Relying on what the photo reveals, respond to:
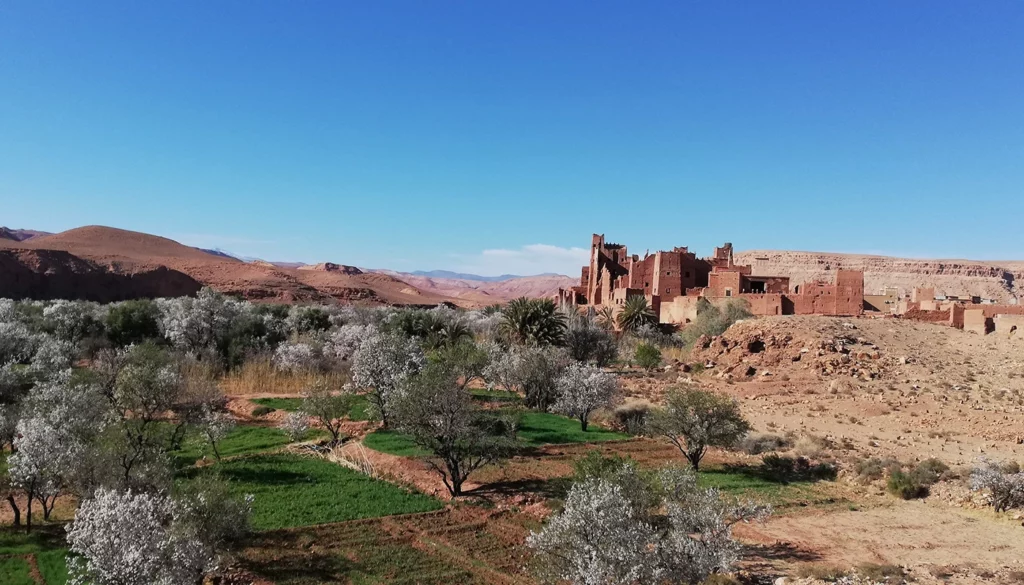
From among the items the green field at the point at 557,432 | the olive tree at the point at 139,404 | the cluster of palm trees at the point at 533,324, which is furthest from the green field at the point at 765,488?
the cluster of palm trees at the point at 533,324

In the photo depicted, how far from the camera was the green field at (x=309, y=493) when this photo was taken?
14.1 metres

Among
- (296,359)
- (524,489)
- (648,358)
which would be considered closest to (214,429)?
(524,489)

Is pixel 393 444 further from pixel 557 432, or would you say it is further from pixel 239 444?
pixel 557 432

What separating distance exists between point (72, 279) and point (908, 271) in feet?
415

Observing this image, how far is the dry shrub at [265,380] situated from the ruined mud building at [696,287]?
23.6 metres

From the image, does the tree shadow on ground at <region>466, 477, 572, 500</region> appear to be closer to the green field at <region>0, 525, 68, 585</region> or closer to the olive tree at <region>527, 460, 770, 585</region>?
the olive tree at <region>527, 460, 770, 585</region>

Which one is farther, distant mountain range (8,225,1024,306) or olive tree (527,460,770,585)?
distant mountain range (8,225,1024,306)

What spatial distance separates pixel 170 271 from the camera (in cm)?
7950

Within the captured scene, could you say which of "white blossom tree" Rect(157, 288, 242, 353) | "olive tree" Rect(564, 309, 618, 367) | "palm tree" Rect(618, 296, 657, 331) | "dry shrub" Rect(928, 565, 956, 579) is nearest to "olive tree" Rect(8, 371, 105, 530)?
"dry shrub" Rect(928, 565, 956, 579)

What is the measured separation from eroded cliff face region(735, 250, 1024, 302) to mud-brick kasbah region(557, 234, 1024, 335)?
54.3 m

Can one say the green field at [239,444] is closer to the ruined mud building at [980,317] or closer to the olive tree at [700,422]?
the olive tree at [700,422]

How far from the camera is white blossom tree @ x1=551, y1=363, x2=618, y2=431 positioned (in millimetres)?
23188

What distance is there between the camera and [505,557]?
12102 millimetres

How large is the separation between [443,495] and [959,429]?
18.0 m
